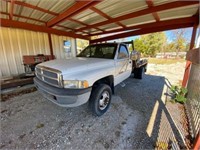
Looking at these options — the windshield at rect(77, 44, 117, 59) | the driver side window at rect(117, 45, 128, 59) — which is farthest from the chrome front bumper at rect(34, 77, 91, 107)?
the driver side window at rect(117, 45, 128, 59)

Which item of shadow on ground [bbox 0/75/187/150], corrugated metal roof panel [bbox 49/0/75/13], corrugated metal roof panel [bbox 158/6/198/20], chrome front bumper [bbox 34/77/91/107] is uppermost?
corrugated metal roof panel [bbox 49/0/75/13]

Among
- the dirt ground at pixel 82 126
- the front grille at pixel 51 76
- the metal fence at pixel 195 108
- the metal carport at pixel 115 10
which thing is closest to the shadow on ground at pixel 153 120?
the dirt ground at pixel 82 126

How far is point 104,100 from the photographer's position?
2.99 metres

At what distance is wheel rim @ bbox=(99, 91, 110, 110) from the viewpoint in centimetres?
289

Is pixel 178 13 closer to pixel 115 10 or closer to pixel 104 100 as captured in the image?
pixel 115 10

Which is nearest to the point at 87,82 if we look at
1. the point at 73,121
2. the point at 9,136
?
the point at 73,121

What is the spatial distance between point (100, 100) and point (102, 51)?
5.83ft

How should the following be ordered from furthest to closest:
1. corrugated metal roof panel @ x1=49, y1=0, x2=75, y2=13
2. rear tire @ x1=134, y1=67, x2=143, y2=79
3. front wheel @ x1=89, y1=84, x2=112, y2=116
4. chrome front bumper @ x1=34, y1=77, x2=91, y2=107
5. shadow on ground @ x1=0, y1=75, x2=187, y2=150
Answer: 1. rear tire @ x1=134, y1=67, x2=143, y2=79
2. corrugated metal roof panel @ x1=49, y1=0, x2=75, y2=13
3. front wheel @ x1=89, y1=84, x2=112, y2=116
4. chrome front bumper @ x1=34, y1=77, x2=91, y2=107
5. shadow on ground @ x1=0, y1=75, x2=187, y2=150

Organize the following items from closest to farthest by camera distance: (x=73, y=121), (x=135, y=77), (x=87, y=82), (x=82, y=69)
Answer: (x=87, y=82)
(x=82, y=69)
(x=73, y=121)
(x=135, y=77)

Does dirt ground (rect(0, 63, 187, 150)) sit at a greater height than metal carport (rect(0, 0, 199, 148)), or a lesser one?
lesser

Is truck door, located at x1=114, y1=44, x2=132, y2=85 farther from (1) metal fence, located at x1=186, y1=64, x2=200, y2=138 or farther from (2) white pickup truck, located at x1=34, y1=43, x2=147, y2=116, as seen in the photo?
(1) metal fence, located at x1=186, y1=64, x2=200, y2=138

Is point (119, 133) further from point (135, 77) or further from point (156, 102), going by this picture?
point (135, 77)

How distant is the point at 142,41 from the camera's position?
22.9 m

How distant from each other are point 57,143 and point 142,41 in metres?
24.3
